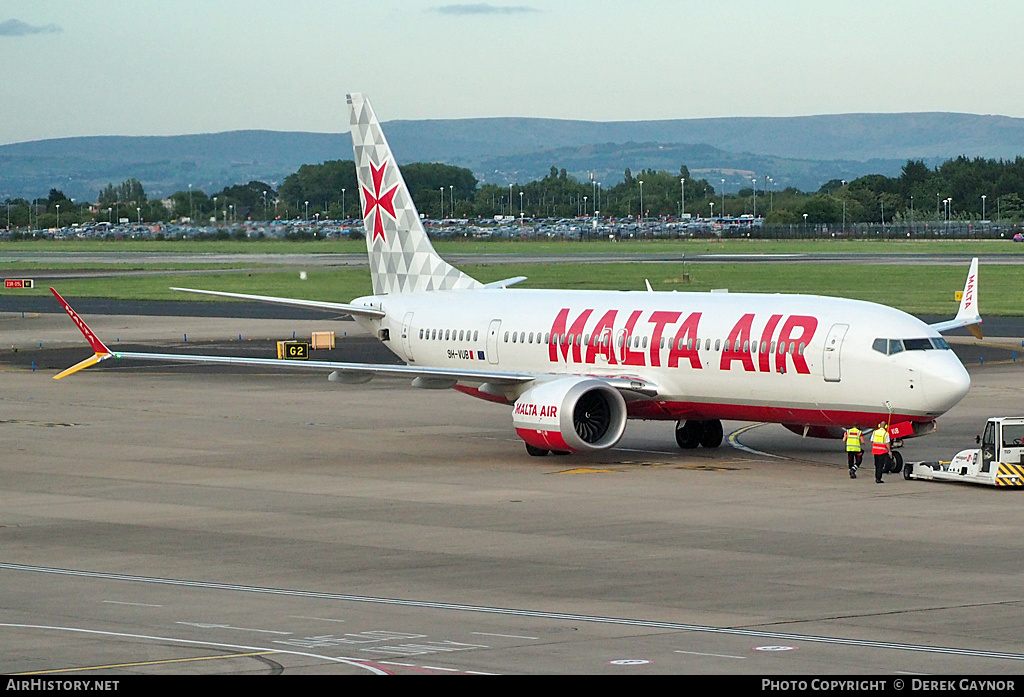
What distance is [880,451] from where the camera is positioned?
121ft

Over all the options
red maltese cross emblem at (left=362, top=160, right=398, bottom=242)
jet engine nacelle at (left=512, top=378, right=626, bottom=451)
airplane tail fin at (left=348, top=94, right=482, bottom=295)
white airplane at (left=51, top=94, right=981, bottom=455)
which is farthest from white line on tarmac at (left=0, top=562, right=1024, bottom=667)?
red maltese cross emblem at (left=362, top=160, right=398, bottom=242)

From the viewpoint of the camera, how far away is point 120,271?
505 feet

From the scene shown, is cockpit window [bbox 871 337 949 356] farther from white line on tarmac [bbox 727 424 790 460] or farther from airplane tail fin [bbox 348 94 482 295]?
airplane tail fin [bbox 348 94 482 295]

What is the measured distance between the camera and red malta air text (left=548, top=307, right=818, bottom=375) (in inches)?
1539

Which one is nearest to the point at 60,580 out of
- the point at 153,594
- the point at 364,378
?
the point at 153,594

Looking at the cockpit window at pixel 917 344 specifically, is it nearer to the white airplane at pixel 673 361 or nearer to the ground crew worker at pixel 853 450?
the white airplane at pixel 673 361

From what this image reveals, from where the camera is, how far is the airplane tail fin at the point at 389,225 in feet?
166

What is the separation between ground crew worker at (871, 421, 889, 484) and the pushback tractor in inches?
55.9

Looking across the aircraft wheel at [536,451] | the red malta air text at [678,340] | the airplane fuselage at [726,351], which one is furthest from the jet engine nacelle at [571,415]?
the red malta air text at [678,340]

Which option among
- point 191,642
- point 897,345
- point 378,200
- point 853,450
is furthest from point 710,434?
point 191,642

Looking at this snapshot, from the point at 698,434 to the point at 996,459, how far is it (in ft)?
31.8

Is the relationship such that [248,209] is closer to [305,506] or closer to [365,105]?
[365,105]

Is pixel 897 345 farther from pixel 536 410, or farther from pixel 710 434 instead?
pixel 536 410

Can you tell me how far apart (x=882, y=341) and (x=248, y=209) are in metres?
131
